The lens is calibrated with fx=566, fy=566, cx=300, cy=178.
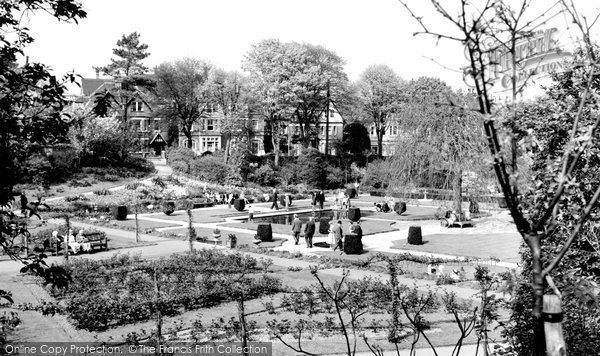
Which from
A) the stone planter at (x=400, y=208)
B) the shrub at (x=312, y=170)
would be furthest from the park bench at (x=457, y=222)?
the shrub at (x=312, y=170)

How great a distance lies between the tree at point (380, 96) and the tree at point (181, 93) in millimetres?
21232

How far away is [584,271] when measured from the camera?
938 cm

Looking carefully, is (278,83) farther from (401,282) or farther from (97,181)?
(401,282)

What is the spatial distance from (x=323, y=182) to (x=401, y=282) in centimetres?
4018

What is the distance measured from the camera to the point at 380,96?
7569 cm

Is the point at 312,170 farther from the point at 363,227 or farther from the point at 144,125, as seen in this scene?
the point at 144,125

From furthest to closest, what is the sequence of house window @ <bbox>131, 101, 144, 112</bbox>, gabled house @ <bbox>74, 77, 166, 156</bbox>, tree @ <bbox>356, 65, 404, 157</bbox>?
1. house window @ <bbox>131, 101, 144, 112</bbox>
2. tree @ <bbox>356, 65, 404, 157</bbox>
3. gabled house @ <bbox>74, 77, 166, 156</bbox>

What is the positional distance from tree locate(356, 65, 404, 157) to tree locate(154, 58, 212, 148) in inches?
836

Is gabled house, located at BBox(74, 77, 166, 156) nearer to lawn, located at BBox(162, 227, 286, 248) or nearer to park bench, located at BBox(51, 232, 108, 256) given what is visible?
lawn, located at BBox(162, 227, 286, 248)

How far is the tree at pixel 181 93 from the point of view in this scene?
234 ft

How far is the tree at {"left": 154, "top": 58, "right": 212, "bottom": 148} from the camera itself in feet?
234

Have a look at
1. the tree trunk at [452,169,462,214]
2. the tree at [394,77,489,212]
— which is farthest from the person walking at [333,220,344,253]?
the tree at [394,77,489,212]

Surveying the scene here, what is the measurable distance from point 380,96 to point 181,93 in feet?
85.5

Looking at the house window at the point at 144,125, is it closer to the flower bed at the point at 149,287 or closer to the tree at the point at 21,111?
the flower bed at the point at 149,287
